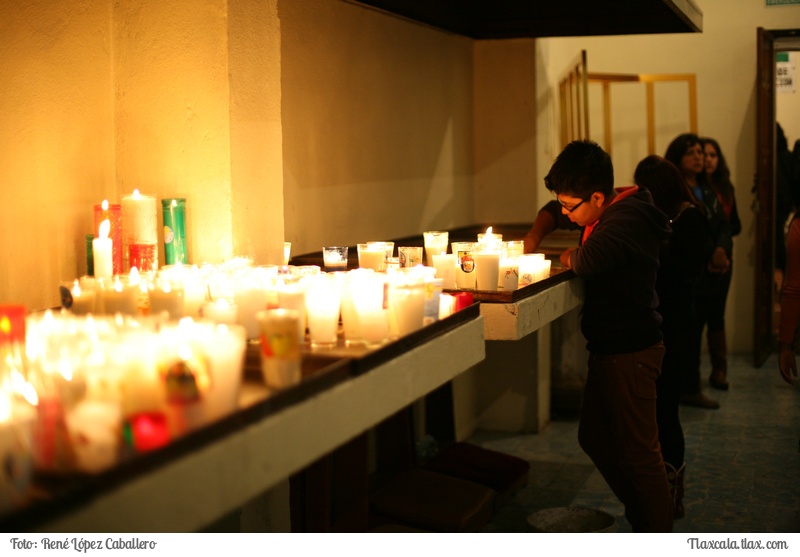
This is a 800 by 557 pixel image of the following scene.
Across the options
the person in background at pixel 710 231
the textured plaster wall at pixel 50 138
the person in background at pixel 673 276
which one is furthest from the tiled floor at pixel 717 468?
the textured plaster wall at pixel 50 138

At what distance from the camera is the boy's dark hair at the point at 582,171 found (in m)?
3.64

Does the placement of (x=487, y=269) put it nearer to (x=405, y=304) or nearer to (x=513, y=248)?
(x=513, y=248)

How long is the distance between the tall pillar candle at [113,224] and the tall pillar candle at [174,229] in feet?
0.50

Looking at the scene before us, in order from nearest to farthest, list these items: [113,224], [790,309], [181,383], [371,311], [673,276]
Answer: [181,383] < [371,311] < [113,224] < [790,309] < [673,276]

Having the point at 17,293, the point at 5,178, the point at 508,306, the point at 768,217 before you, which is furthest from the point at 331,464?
the point at 768,217

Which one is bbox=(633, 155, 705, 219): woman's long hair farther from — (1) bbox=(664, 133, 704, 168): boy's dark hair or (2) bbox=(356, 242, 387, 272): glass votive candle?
(1) bbox=(664, 133, 704, 168): boy's dark hair

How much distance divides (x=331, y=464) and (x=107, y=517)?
8.29 feet

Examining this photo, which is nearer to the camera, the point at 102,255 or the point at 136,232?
the point at 102,255

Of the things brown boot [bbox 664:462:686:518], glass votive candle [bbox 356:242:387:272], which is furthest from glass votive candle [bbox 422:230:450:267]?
brown boot [bbox 664:462:686:518]

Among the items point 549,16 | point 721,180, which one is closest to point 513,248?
point 549,16

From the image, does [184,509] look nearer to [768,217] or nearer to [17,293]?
[17,293]

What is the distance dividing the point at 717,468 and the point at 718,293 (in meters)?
2.15

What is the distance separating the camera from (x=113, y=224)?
3.29 m

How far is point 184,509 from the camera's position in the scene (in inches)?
64.9
